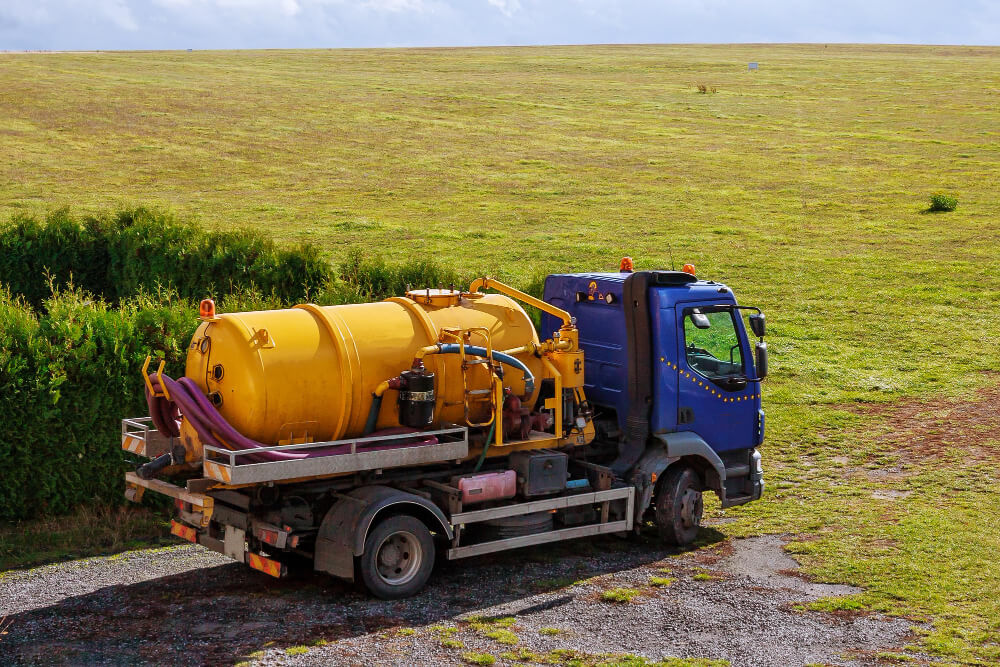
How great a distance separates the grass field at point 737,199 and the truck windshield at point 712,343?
236cm

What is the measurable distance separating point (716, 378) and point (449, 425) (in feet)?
13.2

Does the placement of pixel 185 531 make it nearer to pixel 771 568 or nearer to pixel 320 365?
pixel 320 365

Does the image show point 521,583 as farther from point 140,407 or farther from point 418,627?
point 140,407

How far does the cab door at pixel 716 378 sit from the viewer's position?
1484cm

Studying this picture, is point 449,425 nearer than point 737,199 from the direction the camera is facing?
Yes

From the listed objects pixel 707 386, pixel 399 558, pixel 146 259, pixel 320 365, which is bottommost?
pixel 399 558

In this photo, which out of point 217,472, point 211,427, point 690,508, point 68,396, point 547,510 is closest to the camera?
point 217,472

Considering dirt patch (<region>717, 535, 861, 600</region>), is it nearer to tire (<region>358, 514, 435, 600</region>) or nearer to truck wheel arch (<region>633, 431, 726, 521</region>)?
truck wheel arch (<region>633, 431, 726, 521</region>)

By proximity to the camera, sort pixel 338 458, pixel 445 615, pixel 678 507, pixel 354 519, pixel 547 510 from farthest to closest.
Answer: pixel 678 507 → pixel 547 510 → pixel 354 519 → pixel 445 615 → pixel 338 458

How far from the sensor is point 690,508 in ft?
49.4

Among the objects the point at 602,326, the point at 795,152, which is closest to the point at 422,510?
the point at 602,326

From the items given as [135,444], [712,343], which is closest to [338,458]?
[135,444]

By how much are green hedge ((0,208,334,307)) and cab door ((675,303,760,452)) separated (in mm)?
10228

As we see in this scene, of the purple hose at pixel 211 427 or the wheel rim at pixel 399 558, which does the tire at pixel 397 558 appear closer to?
the wheel rim at pixel 399 558
